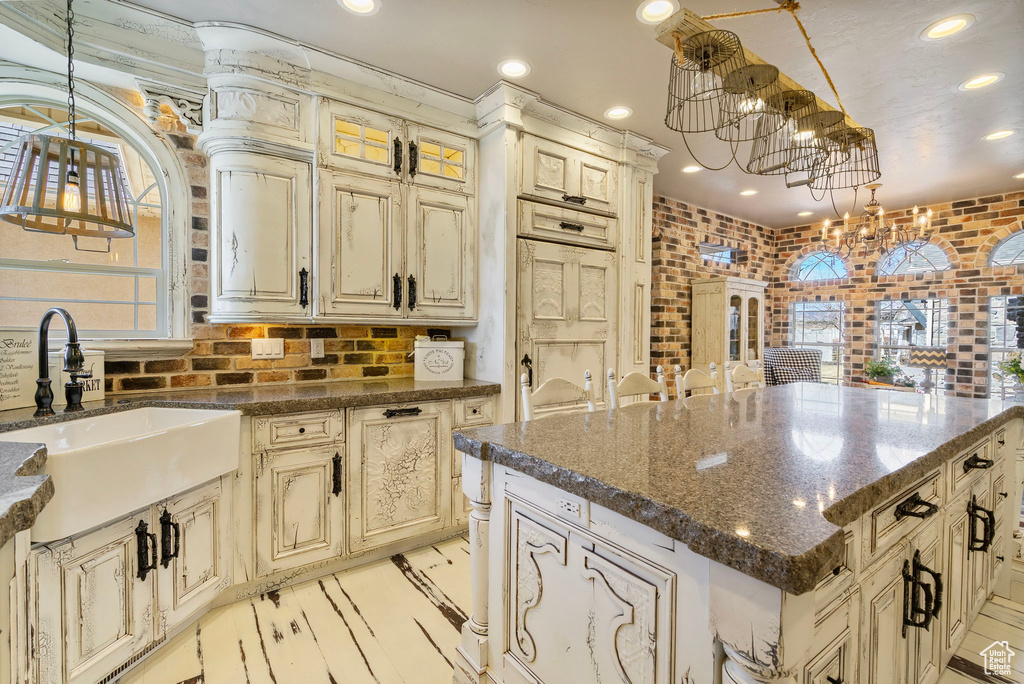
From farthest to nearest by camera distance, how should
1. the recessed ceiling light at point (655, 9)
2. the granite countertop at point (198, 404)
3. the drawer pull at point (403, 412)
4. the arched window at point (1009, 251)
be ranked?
the arched window at point (1009, 251) < the drawer pull at point (403, 412) < the recessed ceiling light at point (655, 9) < the granite countertop at point (198, 404)

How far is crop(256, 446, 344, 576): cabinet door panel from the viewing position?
204cm

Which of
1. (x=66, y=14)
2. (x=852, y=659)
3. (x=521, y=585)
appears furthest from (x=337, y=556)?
(x=66, y=14)

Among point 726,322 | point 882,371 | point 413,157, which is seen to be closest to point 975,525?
point 413,157

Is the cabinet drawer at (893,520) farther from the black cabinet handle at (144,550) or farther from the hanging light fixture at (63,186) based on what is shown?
the hanging light fixture at (63,186)

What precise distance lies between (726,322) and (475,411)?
3196 millimetres

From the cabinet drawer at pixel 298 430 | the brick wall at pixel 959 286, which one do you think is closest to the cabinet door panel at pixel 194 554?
the cabinet drawer at pixel 298 430

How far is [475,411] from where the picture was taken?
2637 millimetres

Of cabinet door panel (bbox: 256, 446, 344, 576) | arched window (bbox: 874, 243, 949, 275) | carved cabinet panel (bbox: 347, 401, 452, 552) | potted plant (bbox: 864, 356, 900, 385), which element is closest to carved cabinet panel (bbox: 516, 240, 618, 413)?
carved cabinet panel (bbox: 347, 401, 452, 552)

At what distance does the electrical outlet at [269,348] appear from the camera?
249 cm

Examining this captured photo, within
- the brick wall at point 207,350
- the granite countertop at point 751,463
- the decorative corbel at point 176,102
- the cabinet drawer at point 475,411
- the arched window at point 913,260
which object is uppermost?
the decorative corbel at point 176,102

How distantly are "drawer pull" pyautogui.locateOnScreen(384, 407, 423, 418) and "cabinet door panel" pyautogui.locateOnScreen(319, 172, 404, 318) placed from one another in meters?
0.57

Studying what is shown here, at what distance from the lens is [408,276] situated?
104 inches

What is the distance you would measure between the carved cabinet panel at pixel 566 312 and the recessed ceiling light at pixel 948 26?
1846 mm

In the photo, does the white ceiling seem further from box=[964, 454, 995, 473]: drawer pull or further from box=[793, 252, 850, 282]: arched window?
box=[793, 252, 850, 282]: arched window
